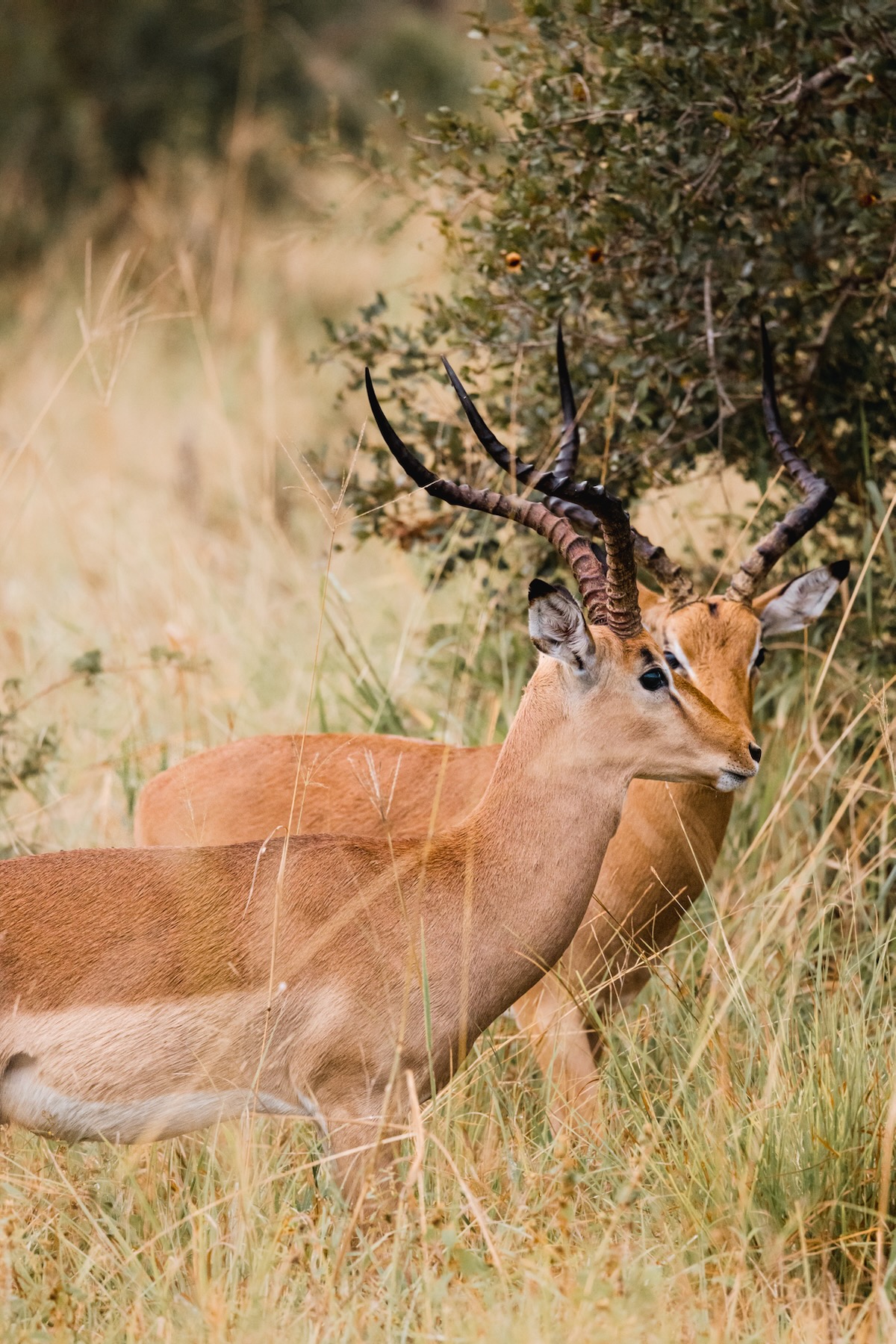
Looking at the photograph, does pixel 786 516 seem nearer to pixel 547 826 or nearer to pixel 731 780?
pixel 731 780

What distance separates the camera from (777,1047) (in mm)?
3482

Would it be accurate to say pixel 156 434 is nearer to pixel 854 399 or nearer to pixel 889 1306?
pixel 854 399

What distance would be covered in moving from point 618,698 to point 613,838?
75 cm

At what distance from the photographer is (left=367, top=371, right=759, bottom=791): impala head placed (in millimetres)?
3879

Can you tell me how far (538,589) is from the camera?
3709mm

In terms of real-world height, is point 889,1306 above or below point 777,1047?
below

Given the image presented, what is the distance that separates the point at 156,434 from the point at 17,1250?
9073mm

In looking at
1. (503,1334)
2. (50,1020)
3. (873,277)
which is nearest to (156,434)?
(873,277)

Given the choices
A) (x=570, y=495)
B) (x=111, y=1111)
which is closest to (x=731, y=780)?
(x=570, y=495)

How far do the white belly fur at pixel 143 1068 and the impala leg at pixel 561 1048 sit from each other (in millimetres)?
773

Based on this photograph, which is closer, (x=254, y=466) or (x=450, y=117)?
(x=450, y=117)

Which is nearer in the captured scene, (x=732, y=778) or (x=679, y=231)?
(x=732, y=778)

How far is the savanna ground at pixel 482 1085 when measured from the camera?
309cm

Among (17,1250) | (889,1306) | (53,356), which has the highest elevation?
(53,356)
